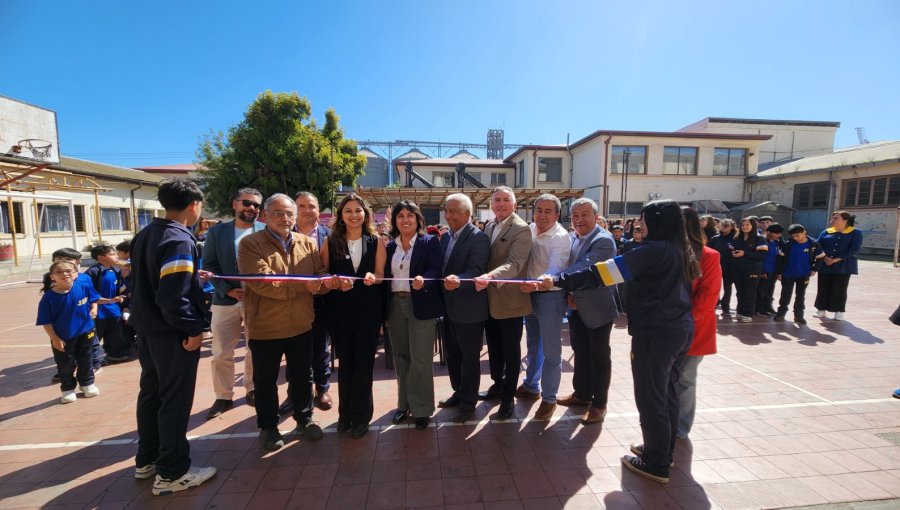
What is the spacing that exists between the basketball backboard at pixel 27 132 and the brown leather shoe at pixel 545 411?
20490mm

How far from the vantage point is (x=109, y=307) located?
5012 mm

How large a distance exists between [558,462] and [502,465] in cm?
44

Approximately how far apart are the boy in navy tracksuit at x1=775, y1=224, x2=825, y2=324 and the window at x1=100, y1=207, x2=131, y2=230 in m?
29.5

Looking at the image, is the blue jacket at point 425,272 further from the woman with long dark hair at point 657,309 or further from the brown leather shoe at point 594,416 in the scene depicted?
the brown leather shoe at point 594,416

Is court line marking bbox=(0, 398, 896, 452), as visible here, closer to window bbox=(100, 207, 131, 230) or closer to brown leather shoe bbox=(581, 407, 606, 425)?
brown leather shoe bbox=(581, 407, 606, 425)

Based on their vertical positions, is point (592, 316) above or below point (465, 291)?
below

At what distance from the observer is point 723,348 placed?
216 inches

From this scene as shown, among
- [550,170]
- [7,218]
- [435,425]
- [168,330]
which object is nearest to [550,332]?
[435,425]

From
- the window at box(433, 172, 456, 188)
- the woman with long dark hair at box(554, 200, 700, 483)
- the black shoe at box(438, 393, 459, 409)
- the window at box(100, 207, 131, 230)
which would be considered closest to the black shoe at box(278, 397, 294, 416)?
the black shoe at box(438, 393, 459, 409)

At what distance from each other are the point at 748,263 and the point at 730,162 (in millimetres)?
22729

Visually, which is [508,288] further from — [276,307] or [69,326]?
[69,326]

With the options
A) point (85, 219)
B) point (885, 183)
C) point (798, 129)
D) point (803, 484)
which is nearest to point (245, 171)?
point (85, 219)

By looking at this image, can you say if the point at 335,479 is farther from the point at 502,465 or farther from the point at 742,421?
the point at 742,421

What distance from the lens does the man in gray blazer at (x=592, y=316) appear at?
3289 mm
